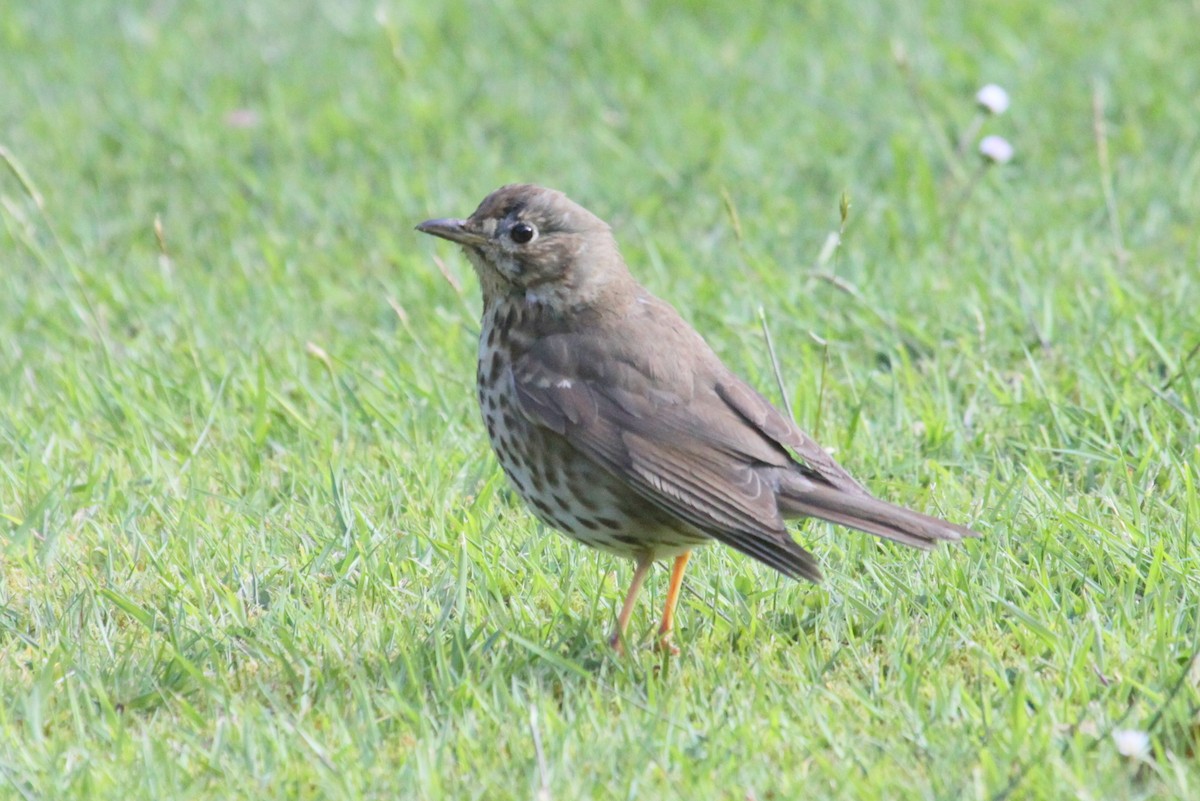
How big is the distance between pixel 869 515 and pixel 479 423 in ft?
6.08

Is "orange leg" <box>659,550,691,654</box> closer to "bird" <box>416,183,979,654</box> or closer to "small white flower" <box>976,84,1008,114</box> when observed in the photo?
"bird" <box>416,183,979,654</box>

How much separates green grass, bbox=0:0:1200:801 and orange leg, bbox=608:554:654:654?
5 cm

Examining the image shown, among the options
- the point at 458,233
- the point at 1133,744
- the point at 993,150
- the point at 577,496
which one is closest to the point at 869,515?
the point at 577,496

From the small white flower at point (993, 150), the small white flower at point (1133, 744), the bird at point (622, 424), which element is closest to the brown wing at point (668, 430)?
the bird at point (622, 424)

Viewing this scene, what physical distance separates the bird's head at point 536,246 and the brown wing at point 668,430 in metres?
0.17

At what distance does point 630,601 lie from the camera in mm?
3986

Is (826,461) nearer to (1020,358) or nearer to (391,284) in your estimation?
(1020,358)

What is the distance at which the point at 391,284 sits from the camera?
21.0ft

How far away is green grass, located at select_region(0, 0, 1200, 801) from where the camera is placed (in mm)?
3441

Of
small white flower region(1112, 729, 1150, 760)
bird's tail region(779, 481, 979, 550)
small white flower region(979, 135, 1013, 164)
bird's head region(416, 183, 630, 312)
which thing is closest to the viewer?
small white flower region(1112, 729, 1150, 760)

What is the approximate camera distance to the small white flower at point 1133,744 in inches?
123

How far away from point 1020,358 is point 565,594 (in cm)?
207

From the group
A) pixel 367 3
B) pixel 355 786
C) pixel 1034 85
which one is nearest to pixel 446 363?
pixel 355 786

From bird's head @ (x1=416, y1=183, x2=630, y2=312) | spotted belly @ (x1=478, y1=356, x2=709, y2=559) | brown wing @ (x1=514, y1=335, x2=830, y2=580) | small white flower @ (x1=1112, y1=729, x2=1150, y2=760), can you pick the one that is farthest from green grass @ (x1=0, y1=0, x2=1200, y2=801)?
bird's head @ (x1=416, y1=183, x2=630, y2=312)
